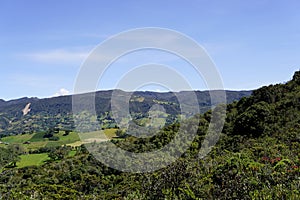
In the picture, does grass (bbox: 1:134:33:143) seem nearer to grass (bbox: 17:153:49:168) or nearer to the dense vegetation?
grass (bbox: 17:153:49:168)

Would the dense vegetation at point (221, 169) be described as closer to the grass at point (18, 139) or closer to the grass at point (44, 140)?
the grass at point (44, 140)

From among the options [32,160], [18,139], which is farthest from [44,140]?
[32,160]

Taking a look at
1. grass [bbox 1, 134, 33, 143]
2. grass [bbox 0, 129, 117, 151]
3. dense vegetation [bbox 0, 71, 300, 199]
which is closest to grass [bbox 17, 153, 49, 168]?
dense vegetation [bbox 0, 71, 300, 199]

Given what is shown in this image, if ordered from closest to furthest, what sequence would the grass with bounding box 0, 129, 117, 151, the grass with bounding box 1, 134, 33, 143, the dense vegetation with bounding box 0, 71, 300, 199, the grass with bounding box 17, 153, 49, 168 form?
the dense vegetation with bounding box 0, 71, 300, 199 → the grass with bounding box 17, 153, 49, 168 → the grass with bounding box 0, 129, 117, 151 → the grass with bounding box 1, 134, 33, 143

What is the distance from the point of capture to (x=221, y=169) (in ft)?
67.4

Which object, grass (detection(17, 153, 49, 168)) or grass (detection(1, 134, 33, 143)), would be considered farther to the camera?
grass (detection(1, 134, 33, 143))

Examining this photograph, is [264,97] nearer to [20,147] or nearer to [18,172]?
[18,172]

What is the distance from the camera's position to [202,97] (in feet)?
597

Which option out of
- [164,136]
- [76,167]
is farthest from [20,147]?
[164,136]

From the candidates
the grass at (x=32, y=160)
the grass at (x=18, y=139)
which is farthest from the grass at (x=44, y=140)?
the grass at (x=32, y=160)

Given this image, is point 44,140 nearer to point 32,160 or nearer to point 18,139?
point 18,139

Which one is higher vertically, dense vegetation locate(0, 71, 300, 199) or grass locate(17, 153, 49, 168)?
dense vegetation locate(0, 71, 300, 199)

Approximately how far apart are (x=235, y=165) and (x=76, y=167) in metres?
39.3

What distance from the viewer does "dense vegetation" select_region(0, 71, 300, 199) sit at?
1616 cm
